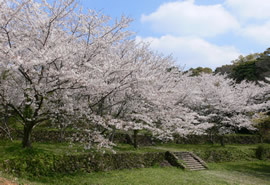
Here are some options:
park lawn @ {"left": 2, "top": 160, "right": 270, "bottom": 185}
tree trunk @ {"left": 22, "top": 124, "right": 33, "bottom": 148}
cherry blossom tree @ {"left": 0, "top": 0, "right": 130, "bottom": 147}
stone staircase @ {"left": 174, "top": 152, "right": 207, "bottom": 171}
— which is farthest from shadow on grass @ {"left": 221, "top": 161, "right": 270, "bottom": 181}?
tree trunk @ {"left": 22, "top": 124, "right": 33, "bottom": 148}

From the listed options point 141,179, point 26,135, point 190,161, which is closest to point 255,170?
point 190,161

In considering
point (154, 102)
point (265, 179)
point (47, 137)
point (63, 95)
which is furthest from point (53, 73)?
point (265, 179)

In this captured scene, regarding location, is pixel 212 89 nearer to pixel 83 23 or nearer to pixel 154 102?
pixel 154 102

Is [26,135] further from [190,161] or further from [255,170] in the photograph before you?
[255,170]

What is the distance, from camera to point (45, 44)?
8.69 meters

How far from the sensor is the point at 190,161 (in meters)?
16.4

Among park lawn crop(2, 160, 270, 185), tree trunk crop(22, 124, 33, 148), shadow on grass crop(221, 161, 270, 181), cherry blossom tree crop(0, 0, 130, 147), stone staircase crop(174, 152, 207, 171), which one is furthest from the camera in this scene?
stone staircase crop(174, 152, 207, 171)

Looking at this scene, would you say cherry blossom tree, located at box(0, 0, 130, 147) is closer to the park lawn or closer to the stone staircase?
the park lawn

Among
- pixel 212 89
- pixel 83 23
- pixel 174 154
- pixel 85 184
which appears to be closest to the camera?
pixel 85 184

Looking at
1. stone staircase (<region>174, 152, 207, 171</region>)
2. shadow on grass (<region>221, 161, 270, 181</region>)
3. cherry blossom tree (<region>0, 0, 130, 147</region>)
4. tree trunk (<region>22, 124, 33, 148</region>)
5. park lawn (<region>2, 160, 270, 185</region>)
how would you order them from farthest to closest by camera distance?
stone staircase (<region>174, 152, 207, 171</region>) → shadow on grass (<region>221, 161, 270, 181</region>) → tree trunk (<region>22, 124, 33, 148</region>) → park lawn (<region>2, 160, 270, 185</region>) → cherry blossom tree (<region>0, 0, 130, 147</region>)

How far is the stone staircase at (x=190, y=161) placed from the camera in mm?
15594

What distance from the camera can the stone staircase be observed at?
614 inches

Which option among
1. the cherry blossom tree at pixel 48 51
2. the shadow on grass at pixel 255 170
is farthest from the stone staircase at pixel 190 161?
the cherry blossom tree at pixel 48 51

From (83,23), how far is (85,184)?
689 cm
